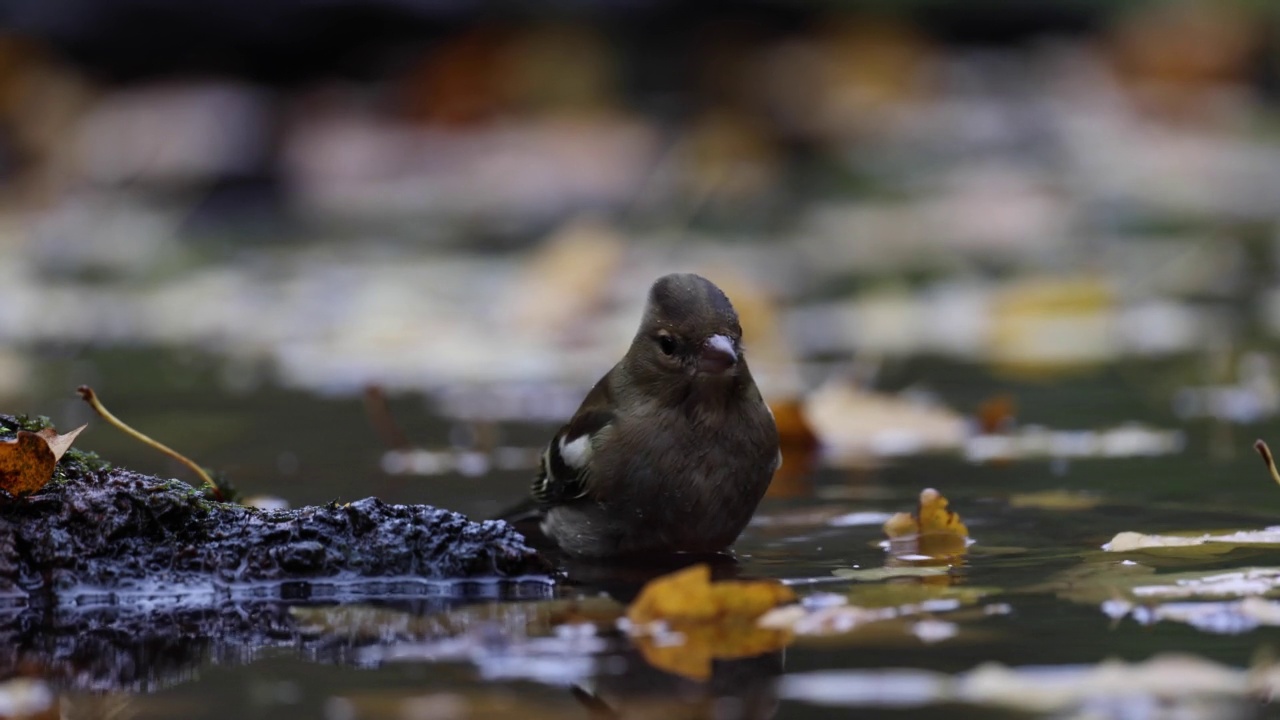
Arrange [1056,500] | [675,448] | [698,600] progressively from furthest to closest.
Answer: [1056,500] → [675,448] → [698,600]

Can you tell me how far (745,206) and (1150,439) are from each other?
7.82 metres

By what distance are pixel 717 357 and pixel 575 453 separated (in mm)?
449

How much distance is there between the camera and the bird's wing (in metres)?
4.00

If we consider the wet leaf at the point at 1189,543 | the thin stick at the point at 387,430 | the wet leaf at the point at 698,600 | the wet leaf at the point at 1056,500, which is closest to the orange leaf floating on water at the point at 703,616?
the wet leaf at the point at 698,600

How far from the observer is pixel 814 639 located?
2861mm

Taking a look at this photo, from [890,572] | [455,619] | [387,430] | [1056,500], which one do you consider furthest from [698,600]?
[387,430]

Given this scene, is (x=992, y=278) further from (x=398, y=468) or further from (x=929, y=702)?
(x=929, y=702)

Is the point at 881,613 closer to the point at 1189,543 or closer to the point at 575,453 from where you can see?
the point at 1189,543

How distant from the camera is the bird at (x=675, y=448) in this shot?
12.5 ft

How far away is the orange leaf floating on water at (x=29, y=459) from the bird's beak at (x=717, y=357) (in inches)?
53.6

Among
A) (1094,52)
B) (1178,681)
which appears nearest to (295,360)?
(1178,681)

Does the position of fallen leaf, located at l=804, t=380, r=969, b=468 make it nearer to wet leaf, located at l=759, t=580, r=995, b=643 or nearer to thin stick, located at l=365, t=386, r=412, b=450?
thin stick, located at l=365, t=386, r=412, b=450

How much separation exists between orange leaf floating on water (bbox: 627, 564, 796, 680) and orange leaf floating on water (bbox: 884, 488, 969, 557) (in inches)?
28.5

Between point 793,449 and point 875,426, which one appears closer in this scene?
point 793,449
